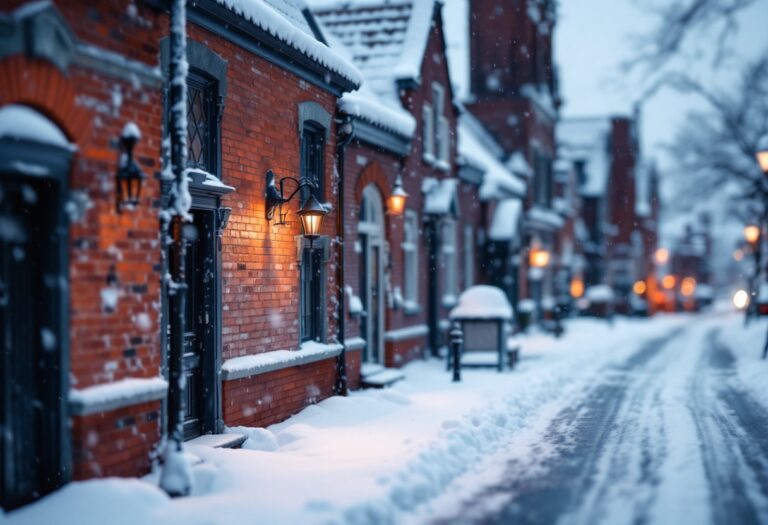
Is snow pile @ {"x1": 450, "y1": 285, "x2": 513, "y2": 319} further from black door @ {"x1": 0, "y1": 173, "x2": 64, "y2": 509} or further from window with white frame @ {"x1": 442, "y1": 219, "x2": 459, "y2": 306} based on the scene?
black door @ {"x1": 0, "y1": 173, "x2": 64, "y2": 509}

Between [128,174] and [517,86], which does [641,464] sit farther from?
[517,86]

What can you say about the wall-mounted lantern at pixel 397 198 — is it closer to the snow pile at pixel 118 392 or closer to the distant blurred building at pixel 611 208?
the snow pile at pixel 118 392

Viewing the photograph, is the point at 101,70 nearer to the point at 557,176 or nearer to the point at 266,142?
the point at 266,142

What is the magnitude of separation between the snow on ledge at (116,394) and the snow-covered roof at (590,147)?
1627 inches

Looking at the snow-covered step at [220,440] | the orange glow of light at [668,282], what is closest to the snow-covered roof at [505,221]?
the snow-covered step at [220,440]

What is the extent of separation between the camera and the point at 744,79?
2933cm

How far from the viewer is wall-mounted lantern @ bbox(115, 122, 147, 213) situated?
705 centimetres

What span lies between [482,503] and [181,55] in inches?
183

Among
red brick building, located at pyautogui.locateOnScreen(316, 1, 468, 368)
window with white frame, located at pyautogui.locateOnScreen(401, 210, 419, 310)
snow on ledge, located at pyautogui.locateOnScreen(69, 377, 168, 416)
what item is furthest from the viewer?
window with white frame, located at pyautogui.locateOnScreen(401, 210, 419, 310)

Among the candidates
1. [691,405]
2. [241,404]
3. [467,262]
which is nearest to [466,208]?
[467,262]

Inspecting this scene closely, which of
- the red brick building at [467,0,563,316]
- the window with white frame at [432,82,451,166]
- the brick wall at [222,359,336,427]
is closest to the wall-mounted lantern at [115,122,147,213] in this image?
the brick wall at [222,359,336,427]

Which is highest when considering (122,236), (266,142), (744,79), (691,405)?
(744,79)

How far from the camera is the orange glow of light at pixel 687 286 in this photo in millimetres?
85375

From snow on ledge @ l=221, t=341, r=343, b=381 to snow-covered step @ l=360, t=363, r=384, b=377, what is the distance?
193 cm
